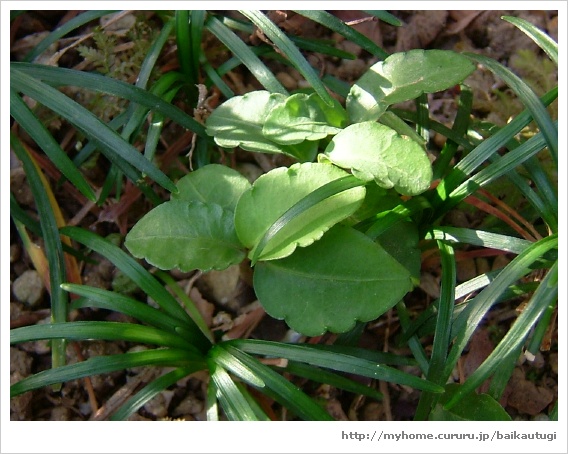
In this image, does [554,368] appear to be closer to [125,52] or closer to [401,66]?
[401,66]

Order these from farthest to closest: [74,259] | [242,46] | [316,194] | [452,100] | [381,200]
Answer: [452,100]
[74,259]
[242,46]
[381,200]
[316,194]

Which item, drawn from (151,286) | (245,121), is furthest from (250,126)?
(151,286)

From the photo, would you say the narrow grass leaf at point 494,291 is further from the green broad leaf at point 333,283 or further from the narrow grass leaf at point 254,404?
the narrow grass leaf at point 254,404

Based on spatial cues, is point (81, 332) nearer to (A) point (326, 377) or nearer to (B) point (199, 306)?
(B) point (199, 306)

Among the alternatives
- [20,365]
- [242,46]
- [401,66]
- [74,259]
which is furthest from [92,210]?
[401,66]

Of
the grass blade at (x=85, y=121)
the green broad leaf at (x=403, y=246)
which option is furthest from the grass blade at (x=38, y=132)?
the green broad leaf at (x=403, y=246)

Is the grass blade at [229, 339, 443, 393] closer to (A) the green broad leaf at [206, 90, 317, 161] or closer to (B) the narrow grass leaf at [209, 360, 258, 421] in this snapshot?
(B) the narrow grass leaf at [209, 360, 258, 421]
